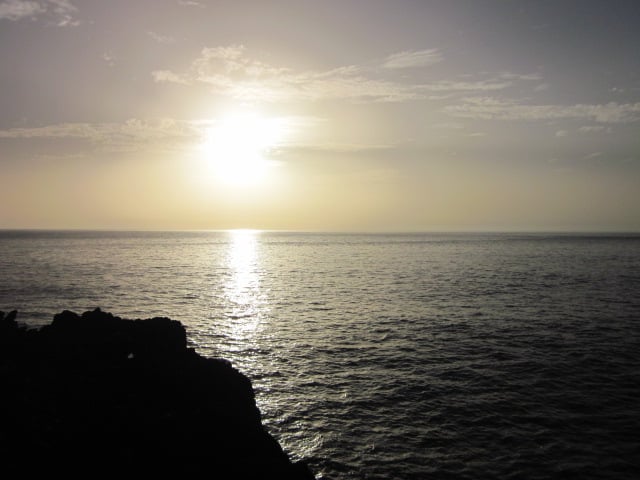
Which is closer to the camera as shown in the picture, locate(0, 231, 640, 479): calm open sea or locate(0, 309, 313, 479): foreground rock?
locate(0, 309, 313, 479): foreground rock

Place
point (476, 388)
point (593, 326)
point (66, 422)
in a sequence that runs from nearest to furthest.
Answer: point (66, 422) → point (476, 388) → point (593, 326)

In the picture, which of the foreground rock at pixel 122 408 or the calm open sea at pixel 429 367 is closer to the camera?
the foreground rock at pixel 122 408

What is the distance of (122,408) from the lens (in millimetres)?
15578

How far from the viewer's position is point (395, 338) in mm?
38031

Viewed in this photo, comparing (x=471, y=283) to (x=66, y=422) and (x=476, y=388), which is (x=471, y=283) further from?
(x=66, y=422)

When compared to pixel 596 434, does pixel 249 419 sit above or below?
above

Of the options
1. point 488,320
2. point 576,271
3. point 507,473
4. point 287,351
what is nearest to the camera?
point 507,473

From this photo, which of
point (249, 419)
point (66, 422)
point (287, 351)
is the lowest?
point (287, 351)

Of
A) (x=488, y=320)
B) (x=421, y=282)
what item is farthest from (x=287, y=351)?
(x=421, y=282)

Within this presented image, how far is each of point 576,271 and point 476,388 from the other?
3374 inches

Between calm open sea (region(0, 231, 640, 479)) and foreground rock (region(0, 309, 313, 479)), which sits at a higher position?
foreground rock (region(0, 309, 313, 479))

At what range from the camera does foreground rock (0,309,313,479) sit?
12841 mm

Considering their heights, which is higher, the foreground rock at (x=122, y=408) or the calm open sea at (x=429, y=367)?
the foreground rock at (x=122, y=408)

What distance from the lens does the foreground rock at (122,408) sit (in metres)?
12.8
